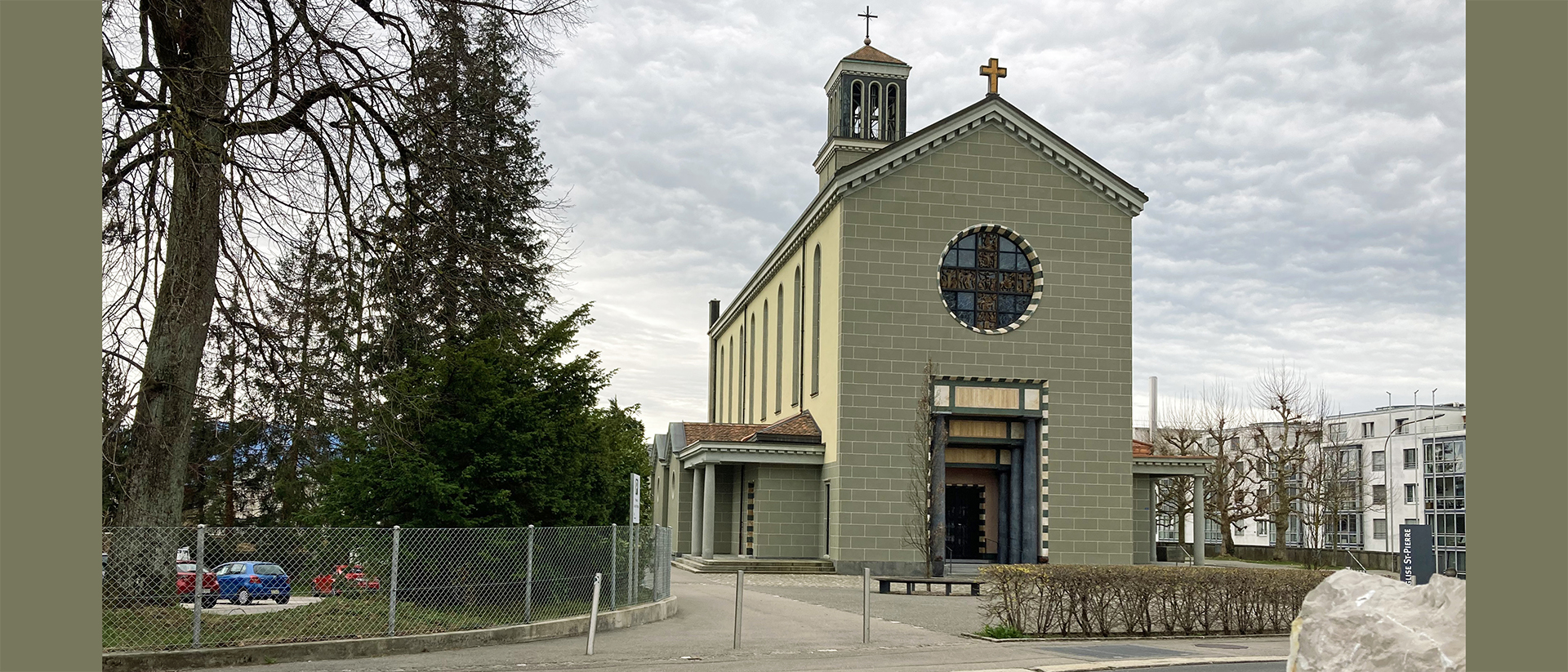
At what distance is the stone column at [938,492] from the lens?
3253cm

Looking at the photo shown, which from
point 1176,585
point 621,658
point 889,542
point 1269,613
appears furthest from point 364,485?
point 889,542

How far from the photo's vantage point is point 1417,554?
12039 millimetres

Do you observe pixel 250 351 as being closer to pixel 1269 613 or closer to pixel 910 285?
pixel 1269 613

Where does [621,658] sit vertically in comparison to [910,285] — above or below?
below

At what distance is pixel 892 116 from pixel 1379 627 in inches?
1650

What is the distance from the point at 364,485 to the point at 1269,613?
44.2 ft

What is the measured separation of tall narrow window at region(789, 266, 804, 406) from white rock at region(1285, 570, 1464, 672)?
35.3 metres

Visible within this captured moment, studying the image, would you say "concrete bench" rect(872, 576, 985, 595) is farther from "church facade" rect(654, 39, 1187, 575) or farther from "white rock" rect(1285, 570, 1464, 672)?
"white rock" rect(1285, 570, 1464, 672)

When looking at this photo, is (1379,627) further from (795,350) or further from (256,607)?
(795,350)

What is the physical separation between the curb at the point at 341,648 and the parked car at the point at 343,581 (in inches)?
41.0

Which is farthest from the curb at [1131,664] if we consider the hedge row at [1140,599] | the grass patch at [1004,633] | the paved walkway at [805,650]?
the grass patch at [1004,633]

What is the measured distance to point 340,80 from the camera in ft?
41.0

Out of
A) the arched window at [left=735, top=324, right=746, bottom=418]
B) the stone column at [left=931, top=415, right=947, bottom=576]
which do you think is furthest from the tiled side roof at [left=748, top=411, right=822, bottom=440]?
the arched window at [left=735, top=324, right=746, bottom=418]

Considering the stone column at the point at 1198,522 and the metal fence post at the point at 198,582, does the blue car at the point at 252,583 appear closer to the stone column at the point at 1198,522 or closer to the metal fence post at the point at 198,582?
the metal fence post at the point at 198,582
